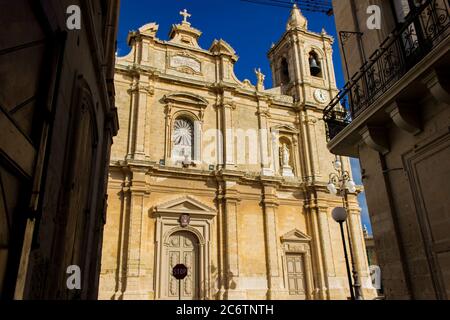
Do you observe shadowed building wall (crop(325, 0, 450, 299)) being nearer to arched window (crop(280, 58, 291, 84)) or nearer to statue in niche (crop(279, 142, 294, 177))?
statue in niche (crop(279, 142, 294, 177))

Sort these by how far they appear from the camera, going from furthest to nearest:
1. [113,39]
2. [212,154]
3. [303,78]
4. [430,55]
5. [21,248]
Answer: [303,78] → [212,154] → [113,39] → [430,55] → [21,248]

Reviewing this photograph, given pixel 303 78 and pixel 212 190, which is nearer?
pixel 212 190

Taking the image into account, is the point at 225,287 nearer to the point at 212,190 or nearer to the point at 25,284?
the point at 212,190

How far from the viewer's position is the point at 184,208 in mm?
16094

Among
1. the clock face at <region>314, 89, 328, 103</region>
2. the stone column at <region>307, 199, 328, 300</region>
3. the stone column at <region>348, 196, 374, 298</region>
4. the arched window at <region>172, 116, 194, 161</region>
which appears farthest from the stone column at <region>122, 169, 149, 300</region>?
the clock face at <region>314, 89, 328, 103</region>

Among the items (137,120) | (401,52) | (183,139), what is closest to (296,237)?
(183,139)

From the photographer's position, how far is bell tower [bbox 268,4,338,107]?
21734mm

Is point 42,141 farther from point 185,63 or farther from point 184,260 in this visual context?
point 185,63

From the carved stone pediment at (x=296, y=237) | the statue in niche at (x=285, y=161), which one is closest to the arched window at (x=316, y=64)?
the statue in niche at (x=285, y=161)

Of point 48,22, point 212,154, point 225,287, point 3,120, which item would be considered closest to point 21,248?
point 3,120

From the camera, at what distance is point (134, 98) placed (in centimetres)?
1722

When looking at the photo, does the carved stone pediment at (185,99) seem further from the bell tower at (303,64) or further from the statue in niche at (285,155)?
the bell tower at (303,64)

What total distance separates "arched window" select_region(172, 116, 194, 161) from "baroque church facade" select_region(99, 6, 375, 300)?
6 centimetres
